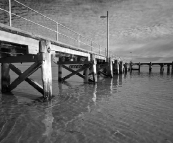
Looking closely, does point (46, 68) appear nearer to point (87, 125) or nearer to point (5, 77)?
point (87, 125)

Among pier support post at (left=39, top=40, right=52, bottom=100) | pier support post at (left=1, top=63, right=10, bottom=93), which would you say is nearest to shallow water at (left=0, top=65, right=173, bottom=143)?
pier support post at (left=39, top=40, right=52, bottom=100)

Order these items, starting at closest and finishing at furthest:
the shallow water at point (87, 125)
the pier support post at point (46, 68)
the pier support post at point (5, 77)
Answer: the shallow water at point (87, 125) < the pier support post at point (46, 68) < the pier support post at point (5, 77)

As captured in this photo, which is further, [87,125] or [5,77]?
[5,77]

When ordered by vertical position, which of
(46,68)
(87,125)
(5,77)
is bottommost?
(87,125)

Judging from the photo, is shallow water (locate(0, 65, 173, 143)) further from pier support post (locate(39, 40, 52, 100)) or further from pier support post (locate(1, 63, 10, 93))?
pier support post (locate(1, 63, 10, 93))

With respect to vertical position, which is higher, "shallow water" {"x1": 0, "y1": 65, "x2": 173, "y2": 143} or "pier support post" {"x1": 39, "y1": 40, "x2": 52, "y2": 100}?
"pier support post" {"x1": 39, "y1": 40, "x2": 52, "y2": 100}

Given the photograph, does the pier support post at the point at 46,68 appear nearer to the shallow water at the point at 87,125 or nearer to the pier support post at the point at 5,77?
the shallow water at the point at 87,125

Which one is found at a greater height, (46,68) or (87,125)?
(46,68)

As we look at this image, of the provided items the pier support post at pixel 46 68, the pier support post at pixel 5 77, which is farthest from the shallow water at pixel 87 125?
the pier support post at pixel 5 77

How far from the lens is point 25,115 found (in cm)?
451

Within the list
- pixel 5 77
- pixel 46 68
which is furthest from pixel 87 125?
pixel 5 77

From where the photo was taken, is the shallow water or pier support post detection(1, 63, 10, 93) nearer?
the shallow water

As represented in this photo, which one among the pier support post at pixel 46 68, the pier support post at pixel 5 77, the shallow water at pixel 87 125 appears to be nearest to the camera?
the shallow water at pixel 87 125

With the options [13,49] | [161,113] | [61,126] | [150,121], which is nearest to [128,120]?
[150,121]
